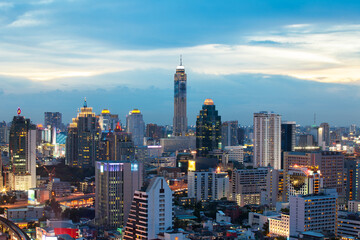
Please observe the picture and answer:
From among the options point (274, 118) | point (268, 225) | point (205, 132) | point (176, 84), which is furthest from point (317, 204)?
point (176, 84)

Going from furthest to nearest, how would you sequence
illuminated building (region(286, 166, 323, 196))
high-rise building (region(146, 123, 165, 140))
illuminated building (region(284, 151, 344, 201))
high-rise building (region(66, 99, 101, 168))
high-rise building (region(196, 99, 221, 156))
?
1. high-rise building (region(146, 123, 165, 140))
2. high-rise building (region(196, 99, 221, 156))
3. high-rise building (region(66, 99, 101, 168))
4. illuminated building (region(284, 151, 344, 201))
5. illuminated building (region(286, 166, 323, 196))

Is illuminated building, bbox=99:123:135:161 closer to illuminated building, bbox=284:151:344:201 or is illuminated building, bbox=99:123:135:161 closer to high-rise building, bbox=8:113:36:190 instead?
high-rise building, bbox=8:113:36:190

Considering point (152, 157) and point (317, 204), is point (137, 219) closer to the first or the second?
point (317, 204)

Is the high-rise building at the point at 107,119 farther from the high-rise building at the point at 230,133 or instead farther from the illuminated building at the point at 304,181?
the illuminated building at the point at 304,181

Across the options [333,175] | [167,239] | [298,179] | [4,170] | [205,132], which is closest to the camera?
[167,239]

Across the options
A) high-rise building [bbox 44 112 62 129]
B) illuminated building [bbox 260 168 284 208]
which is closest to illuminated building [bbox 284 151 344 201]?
illuminated building [bbox 260 168 284 208]

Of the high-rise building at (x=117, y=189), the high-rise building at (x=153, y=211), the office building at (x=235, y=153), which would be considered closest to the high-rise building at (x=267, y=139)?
the office building at (x=235, y=153)

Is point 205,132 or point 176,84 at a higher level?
point 176,84
